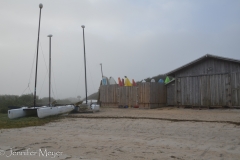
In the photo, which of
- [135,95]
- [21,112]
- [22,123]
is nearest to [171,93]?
[135,95]

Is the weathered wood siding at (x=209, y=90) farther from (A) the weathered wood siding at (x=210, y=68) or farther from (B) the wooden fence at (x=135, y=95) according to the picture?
(B) the wooden fence at (x=135, y=95)

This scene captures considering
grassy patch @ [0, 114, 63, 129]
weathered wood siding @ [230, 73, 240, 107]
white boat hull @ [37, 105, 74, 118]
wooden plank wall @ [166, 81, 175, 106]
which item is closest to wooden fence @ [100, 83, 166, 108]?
wooden plank wall @ [166, 81, 175, 106]

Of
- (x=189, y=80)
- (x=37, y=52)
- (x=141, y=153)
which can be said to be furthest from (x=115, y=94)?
(x=141, y=153)

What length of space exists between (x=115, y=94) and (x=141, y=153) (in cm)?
1714

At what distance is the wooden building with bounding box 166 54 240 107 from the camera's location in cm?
1817

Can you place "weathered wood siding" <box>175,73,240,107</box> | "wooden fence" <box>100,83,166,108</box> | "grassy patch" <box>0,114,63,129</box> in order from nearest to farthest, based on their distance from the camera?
"grassy patch" <box>0,114,63,129</box>, "weathered wood siding" <box>175,73,240,107</box>, "wooden fence" <box>100,83,166,108</box>

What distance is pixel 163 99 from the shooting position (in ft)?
75.4

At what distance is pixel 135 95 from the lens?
21875mm

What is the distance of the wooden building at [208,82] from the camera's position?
18.2m

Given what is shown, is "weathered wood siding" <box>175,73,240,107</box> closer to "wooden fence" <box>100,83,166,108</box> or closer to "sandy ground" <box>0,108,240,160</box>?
"wooden fence" <box>100,83,166,108</box>

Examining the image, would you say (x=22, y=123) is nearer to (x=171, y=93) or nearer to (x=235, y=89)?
(x=171, y=93)

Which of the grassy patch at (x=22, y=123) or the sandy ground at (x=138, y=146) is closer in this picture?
the sandy ground at (x=138, y=146)

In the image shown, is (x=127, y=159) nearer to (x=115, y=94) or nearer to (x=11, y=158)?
(x=11, y=158)

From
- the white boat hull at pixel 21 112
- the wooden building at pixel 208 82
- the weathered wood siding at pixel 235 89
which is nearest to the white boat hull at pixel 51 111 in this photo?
the white boat hull at pixel 21 112
